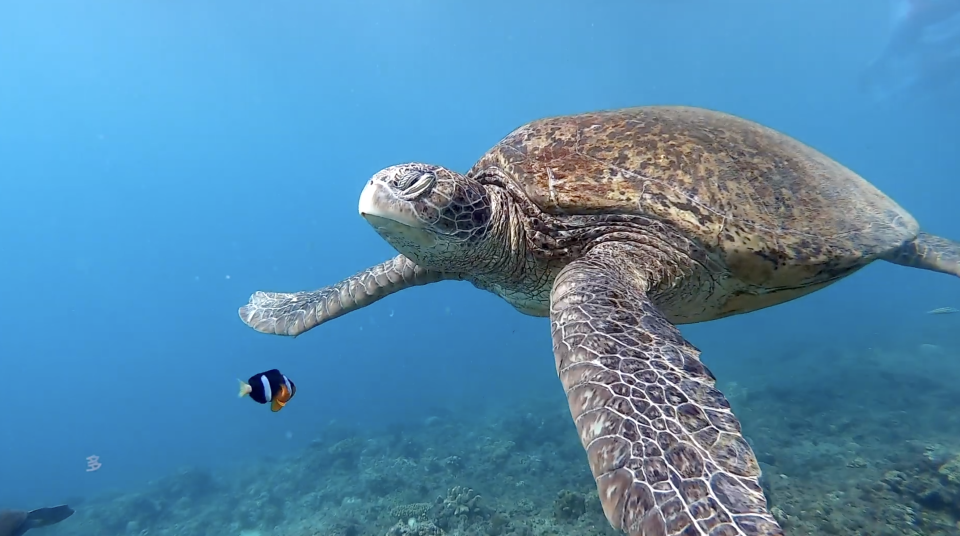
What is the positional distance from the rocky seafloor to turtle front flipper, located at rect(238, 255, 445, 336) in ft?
11.8

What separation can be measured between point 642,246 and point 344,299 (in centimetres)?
299

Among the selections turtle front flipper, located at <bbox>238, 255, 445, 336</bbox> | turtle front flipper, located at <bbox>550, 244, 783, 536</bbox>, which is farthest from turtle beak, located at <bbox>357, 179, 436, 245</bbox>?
turtle front flipper, located at <bbox>238, 255, 445, 336</bbox>

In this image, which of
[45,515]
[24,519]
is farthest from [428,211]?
[45,515]

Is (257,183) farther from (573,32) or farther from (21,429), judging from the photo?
(573,32)

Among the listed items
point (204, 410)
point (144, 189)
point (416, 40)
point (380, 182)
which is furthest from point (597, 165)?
point (144, 189)

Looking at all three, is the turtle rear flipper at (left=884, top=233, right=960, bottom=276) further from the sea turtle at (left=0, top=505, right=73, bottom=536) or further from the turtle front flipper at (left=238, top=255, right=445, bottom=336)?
the sea turtle at (left=0, top=505, right=73, bottom=536)

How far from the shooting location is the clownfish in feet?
15.8

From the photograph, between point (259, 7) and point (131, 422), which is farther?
point (131, 422)

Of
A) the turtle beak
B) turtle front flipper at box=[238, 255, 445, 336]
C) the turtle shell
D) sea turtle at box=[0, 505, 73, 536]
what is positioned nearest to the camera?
the turtle beak

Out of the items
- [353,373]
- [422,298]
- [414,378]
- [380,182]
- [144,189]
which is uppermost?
[144,189]

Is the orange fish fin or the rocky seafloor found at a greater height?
the orange fish fin

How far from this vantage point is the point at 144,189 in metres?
Answer: 122

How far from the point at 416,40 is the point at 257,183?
8176 cm

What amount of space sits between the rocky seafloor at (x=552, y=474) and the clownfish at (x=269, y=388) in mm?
3179
